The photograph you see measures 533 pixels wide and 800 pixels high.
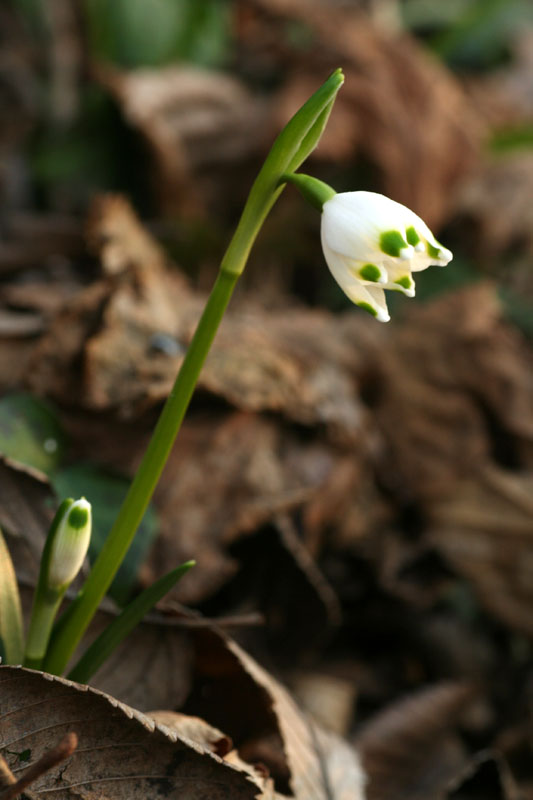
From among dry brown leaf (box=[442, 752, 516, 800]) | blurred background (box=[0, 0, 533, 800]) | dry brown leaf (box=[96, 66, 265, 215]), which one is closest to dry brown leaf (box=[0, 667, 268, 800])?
blurred background (box=[0, 0, 533, 800])

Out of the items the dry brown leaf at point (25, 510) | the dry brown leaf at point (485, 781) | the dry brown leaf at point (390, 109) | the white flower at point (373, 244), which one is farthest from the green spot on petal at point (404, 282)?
the dry brown leaf at point (390, 109)

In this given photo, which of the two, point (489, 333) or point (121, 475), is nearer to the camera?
point (121, 475)

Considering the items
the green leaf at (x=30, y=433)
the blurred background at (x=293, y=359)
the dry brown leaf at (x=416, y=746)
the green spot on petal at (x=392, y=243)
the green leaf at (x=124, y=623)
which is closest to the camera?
the green spot on petal at (x=392, y=243)

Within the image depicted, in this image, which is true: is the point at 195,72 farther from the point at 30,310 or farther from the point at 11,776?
the point at 11,776

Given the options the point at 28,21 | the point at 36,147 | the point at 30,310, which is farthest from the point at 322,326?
the point at 28,21

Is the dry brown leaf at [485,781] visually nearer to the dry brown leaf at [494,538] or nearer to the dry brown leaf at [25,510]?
the dry brown leaf at [494,538]

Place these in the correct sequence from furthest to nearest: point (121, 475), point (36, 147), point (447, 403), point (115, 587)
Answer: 1. point (36, 147)
2. point (447, 403)
3. point (121, 475)
4. point (115, 587)

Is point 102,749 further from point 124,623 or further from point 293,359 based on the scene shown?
point 293,359
